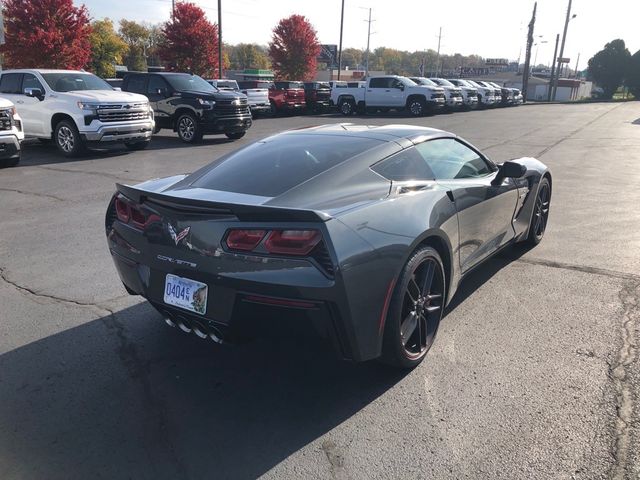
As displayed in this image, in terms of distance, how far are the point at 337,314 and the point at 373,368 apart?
86 cm

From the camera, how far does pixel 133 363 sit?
11.1 ft

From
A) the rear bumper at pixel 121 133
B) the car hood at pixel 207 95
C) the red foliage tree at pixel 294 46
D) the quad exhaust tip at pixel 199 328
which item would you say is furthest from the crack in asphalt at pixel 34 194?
the red foliage tree at pixel 294 46

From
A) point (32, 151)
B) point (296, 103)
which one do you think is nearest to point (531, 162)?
point (32, 151)

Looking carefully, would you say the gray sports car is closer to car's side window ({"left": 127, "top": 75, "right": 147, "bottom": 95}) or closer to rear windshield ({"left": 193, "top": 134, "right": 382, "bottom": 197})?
rear windshield ({"left": 193, "top": 134, "right": 382, "bottom": 197})

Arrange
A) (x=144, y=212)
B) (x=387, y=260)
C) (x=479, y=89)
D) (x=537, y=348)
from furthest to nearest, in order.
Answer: (x=479, y=89) → (x=537, y=348) → (x=144, y=212) → (x=387, y=260)

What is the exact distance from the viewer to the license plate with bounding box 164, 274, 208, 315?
2.91m

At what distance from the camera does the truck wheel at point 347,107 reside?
93.2ft

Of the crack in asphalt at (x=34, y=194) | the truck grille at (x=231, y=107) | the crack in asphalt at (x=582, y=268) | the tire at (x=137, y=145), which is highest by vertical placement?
the truck grille at (x=231, y=107)

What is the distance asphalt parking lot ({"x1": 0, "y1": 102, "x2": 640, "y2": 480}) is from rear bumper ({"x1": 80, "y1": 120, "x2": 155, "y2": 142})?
6899 mm

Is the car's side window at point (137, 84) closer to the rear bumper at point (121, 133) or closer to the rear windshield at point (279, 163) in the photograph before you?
the rear bumper at point (121, 133)

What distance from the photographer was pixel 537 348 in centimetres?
362

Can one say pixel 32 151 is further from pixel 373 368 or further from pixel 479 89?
pixel 479 89

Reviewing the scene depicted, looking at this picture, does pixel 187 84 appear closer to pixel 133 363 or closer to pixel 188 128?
pixel 188 128

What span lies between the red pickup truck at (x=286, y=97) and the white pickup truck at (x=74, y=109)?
12892 millimetres
